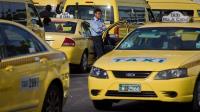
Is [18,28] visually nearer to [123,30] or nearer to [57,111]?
[57,111]

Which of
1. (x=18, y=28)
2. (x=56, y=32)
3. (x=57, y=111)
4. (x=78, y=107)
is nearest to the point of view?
(x=18, y=28)

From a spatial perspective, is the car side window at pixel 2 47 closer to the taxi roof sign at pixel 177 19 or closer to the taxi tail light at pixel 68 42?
the taxi roof sign at pixel 177 19

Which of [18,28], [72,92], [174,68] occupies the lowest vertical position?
[72,92]

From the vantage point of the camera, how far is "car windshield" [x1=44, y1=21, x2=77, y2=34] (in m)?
18.7

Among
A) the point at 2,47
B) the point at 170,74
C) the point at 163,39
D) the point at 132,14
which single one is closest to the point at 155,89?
the point at 170,74

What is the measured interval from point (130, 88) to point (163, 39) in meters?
1.80

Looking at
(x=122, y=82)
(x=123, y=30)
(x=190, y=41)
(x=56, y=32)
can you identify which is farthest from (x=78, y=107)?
(x=123, y=30)

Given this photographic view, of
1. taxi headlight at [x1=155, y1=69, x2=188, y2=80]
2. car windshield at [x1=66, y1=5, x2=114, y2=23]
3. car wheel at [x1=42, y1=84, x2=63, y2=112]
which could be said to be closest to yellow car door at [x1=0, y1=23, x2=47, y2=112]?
car wheel at [x1=42, y1=84, x2=63, y2=112]

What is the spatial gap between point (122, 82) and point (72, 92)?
11.3 feet

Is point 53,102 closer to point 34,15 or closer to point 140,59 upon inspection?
point 140,59

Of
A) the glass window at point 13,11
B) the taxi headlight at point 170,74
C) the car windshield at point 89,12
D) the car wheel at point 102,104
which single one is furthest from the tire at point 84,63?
→ the taxi headlight at point 170,74

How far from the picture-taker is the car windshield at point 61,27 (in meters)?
18.7

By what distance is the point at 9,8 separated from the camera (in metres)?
15.6

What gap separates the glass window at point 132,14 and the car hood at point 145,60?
39.8 ft
